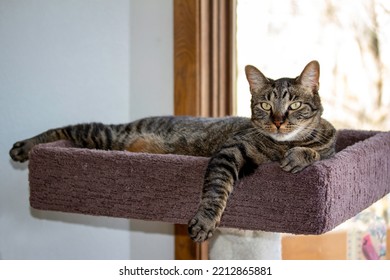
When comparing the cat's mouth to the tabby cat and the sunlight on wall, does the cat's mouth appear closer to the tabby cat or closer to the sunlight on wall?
the tabby cat

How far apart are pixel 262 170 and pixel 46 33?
100 centimetres

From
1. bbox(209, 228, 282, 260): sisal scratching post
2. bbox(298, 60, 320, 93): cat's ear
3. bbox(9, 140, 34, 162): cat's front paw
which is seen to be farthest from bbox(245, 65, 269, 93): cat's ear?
bbox(9, 140, 34, 162): cat's front paw

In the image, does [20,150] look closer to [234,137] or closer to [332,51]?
[234,137]

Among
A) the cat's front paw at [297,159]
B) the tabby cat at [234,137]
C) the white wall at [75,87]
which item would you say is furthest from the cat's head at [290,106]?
the white wall at [75,87]

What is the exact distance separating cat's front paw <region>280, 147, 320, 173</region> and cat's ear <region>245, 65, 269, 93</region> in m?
0.27

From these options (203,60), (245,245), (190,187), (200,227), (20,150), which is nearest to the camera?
(200,227)

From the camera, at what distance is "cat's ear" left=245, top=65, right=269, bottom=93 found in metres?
1.97

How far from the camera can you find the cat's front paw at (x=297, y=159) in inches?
67.3

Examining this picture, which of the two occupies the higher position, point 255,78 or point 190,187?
point 255,78

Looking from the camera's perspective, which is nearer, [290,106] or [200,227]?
[200,227]

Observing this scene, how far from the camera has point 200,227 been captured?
66.5 inches

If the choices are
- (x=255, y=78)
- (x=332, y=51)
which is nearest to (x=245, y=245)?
(x=255, y=78)

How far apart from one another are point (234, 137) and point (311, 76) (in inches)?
10.6

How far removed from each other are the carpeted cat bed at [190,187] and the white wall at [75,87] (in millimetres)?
351
